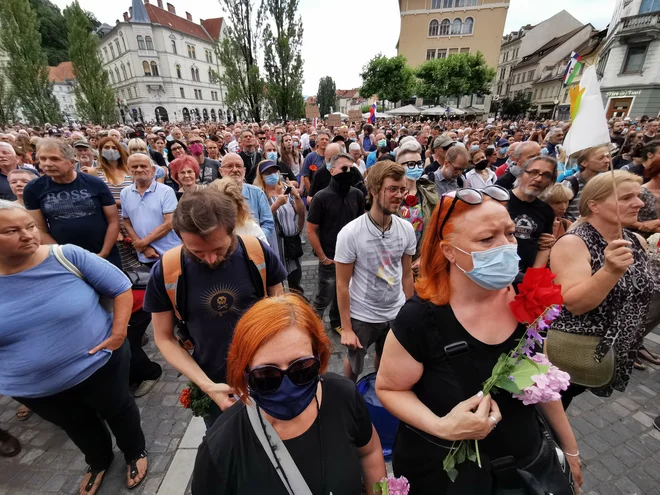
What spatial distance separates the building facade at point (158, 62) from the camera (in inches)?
2232

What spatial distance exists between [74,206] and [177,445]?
2706mm

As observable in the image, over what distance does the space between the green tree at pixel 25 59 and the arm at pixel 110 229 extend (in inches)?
1283

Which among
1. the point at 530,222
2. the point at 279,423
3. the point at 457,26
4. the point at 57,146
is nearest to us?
the point at 279,423

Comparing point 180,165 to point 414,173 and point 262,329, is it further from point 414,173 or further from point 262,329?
point 262,329

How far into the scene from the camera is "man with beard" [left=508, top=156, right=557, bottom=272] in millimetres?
3254

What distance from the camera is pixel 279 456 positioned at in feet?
3.96

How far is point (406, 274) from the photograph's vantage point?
117 inches

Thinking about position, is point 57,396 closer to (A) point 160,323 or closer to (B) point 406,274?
(A) point 160,323

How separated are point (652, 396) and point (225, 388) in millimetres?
4346

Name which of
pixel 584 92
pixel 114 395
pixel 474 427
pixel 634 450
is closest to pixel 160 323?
pixel 114 395

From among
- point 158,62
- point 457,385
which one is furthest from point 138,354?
point 158,62

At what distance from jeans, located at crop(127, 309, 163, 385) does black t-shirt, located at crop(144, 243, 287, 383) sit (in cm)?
176

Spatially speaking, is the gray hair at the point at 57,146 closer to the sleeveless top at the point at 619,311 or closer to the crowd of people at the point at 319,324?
the crowd of people at the point at 319,324

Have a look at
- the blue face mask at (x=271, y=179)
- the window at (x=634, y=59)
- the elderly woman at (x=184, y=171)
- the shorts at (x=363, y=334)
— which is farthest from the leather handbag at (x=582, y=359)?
the window at (x=634, y=59)
